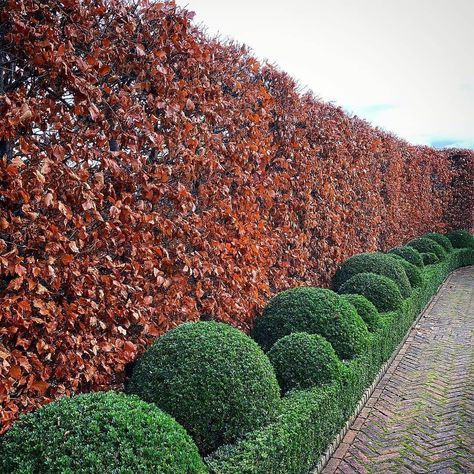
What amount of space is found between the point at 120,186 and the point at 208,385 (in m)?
1.71

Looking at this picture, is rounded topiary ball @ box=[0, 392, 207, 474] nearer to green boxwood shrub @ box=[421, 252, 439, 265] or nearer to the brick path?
the brick path

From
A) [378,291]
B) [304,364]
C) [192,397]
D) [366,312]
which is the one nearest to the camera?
[192,397]

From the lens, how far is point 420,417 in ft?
17.3

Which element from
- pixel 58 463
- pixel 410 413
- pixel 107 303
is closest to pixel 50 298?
pixel 107 303

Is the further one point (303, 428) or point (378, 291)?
point (378, 291)

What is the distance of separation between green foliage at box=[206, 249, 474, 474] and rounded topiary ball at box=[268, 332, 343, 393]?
13 centimetres

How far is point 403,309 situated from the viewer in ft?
25.8

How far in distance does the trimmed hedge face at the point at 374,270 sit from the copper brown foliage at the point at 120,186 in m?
2.29

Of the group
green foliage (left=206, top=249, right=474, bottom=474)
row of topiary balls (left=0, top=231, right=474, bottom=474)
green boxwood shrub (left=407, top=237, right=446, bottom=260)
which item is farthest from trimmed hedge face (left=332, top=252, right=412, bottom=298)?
green boxwood shrub (left=407, top=237, right=446, bottom=260)

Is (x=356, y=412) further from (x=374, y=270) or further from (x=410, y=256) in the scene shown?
(x=410, y=256)

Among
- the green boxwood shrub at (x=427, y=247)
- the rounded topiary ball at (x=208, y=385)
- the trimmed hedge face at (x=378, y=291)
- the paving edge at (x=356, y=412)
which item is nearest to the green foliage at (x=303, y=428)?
the paving edge at (x=356, y=412)

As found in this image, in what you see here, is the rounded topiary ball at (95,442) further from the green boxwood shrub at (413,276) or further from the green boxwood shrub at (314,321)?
the green boxwood shrub at (413,276)

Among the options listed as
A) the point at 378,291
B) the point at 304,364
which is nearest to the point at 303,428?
the point at 304,364

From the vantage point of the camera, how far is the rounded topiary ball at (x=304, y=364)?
4730 millimetres
